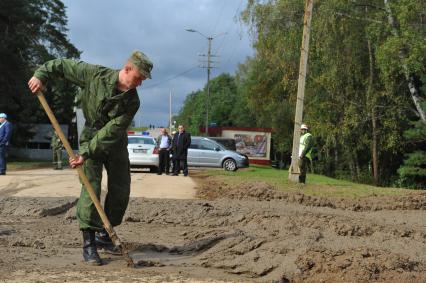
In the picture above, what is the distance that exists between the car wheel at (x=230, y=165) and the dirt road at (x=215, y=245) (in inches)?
802

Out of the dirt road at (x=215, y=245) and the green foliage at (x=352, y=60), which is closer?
the dirt road at (x=215, y=245)

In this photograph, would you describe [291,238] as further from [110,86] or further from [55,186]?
[55,186]

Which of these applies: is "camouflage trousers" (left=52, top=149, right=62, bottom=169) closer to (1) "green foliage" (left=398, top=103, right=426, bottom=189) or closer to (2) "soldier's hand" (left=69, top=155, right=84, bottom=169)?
(1) "green foliage" (left=398, top=103, right=426, bottom=189)

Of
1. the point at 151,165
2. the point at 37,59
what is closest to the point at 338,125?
the point at 151,165

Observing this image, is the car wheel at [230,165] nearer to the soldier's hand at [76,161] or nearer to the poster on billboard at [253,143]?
the poster on billboard at [253,143]

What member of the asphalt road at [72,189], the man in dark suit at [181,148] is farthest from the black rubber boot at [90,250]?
the man in dark suit at [181,148]

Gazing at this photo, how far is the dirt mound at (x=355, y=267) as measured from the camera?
560 cm

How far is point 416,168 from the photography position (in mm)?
32594

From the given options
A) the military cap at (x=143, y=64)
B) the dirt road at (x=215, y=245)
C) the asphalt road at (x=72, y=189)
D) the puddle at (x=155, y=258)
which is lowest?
the puddle at (x=155, y=258)

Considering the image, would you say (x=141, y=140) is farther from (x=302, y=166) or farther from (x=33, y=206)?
(x=33, y=206)

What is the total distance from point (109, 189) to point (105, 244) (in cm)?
65

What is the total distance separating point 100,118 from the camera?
621 cm

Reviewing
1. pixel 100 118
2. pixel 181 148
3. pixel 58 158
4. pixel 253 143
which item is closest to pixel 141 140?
pixel 181 148

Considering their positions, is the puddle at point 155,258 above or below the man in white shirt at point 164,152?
below
